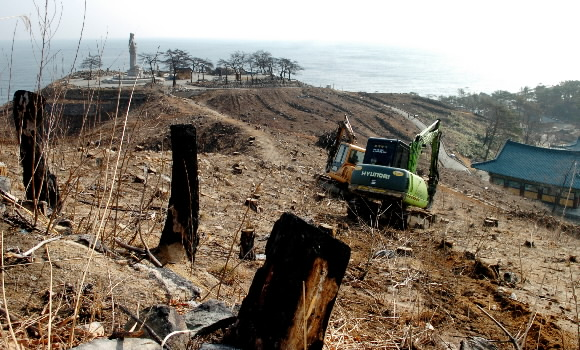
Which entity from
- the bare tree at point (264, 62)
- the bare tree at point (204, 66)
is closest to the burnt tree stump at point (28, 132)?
the bare tree at point (204, 66)

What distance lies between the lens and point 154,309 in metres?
2.17

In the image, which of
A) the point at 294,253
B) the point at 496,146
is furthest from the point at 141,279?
the point at 496,146

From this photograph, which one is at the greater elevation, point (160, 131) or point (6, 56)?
point (6, 56)

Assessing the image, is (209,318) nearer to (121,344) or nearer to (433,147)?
(121,344)

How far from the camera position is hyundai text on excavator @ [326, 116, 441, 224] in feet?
30.2

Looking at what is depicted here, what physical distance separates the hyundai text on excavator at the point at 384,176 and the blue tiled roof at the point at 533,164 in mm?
14763

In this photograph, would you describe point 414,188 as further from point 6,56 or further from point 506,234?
point 6,56

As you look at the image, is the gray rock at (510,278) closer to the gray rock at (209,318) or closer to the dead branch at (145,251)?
the dead branch at (145,251)

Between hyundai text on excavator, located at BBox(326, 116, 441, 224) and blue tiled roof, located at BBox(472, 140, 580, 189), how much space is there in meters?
14.8

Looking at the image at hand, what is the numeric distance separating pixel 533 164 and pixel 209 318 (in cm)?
2666

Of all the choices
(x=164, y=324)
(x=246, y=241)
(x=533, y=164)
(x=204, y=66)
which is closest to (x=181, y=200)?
(x=246, y=241)

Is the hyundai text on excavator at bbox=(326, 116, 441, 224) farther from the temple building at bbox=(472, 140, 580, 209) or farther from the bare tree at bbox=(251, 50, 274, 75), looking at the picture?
the bare tree at bbox=(251, 50, 274, 75)

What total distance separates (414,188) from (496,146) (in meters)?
33.7

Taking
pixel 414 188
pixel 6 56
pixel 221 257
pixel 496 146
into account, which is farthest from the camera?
pixel 496 146
